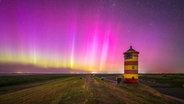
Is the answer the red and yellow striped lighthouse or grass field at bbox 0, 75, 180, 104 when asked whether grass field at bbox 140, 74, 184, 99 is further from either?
grass field at bbox 0, 75, 180, 104

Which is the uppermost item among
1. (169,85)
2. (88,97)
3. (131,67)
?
(131,67)

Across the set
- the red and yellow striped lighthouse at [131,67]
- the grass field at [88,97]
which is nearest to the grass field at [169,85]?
the red and yellow striped lighthouse at [131,67]

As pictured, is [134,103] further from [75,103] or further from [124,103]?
[75,103]

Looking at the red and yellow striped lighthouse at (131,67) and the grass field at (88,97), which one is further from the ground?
the red and yellow striped lighthouse at (131,67)

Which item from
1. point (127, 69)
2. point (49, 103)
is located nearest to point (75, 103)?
point (49, 103)

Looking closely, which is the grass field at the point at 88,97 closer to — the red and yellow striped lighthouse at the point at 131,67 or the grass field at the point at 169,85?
the red and yellow striped lighthouse at the point at 131,67

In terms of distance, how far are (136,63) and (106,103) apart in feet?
51.7

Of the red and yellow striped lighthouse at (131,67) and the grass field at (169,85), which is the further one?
the grass field at (169,85)

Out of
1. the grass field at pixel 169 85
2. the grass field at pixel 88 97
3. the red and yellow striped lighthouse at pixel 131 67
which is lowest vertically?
the grass field at pixel 169 85

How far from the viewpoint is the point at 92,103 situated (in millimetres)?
11258

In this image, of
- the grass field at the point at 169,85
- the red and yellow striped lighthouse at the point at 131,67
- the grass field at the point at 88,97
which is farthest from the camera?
the grass field at the point at 169,85

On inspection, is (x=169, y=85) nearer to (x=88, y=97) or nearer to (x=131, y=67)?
(x=131, y=67)

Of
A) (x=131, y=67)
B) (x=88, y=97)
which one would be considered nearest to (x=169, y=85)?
(x=131, y=67)

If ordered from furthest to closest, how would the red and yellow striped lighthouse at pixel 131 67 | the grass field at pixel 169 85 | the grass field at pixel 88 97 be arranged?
1. the grass field at pixel 169 85
2. the red and yellow striped lighthouse at pixel 131 67
3. the grass field at pixel 88 97
